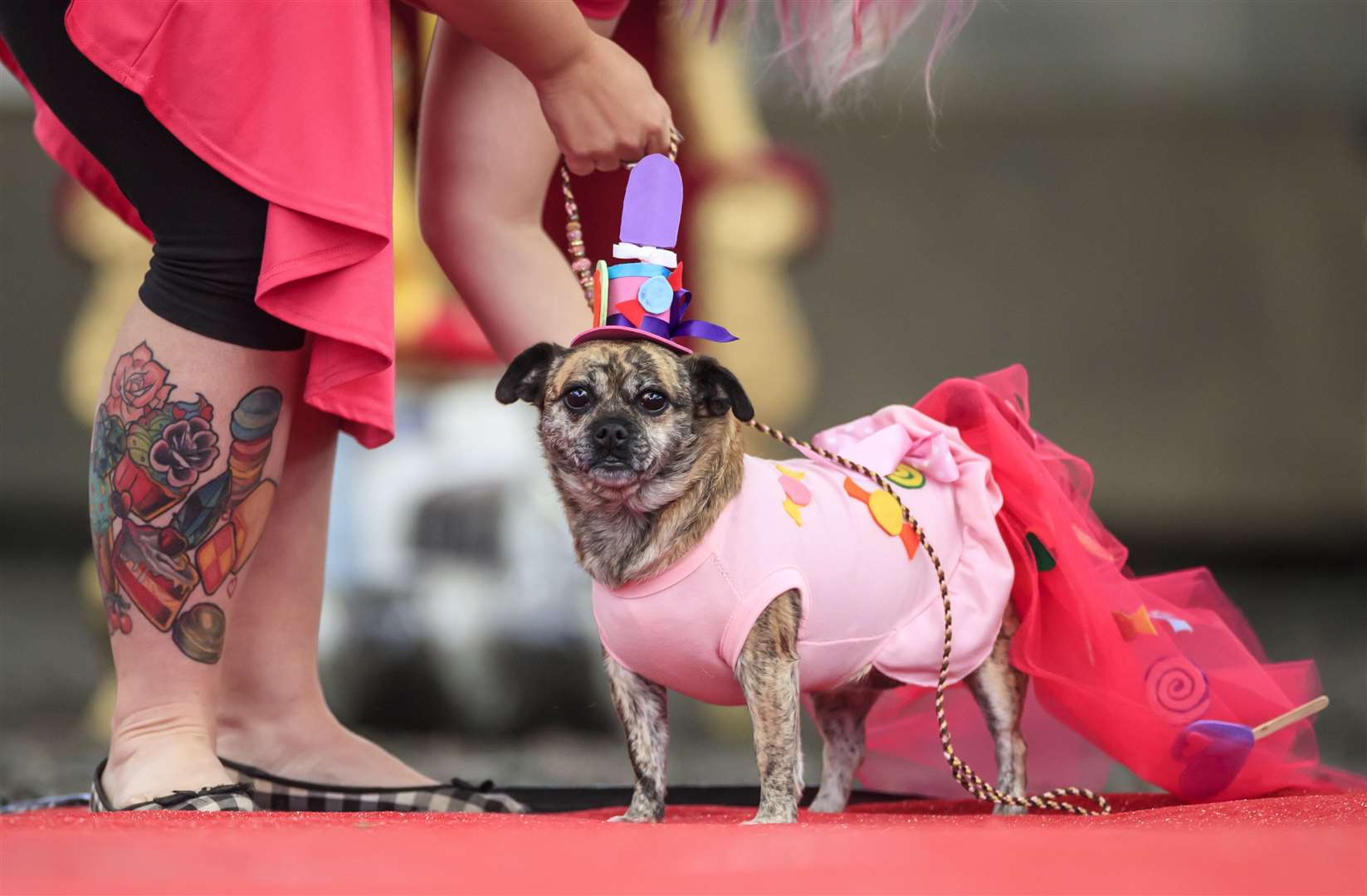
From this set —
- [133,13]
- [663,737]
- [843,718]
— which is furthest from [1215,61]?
[133,13]

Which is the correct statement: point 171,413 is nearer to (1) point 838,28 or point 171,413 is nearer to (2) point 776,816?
(2) point 776,816

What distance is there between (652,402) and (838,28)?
23.9 inches

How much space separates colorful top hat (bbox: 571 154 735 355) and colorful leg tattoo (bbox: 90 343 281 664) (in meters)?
0.34

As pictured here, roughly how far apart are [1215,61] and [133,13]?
2147 mm

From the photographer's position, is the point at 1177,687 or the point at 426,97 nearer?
the point at 1177,687

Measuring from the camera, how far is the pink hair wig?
1.60 m

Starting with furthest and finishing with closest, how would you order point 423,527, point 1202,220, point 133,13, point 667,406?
point 1202,220 < point 423,527 < point 667,406 < point 133,13

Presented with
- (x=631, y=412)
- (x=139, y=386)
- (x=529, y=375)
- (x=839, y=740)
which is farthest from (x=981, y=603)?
(x=139, y=386)

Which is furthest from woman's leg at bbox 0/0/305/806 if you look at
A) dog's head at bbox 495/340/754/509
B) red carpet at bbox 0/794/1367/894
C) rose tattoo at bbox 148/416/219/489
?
red carpet at bbox 0/794/1367/894

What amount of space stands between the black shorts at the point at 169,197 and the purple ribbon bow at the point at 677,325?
0.34m

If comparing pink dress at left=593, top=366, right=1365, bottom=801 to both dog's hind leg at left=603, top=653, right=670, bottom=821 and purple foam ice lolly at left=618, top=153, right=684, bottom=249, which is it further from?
purple foam ice lolly at left=618, top=153, right=684, bottom=249

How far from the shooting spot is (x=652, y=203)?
132 centimetres

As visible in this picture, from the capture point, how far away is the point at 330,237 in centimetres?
120

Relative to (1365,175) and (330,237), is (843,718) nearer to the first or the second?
(330,237)
